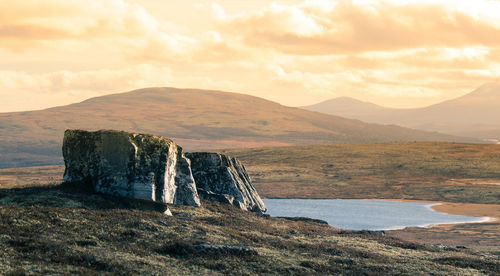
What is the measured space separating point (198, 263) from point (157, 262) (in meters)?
1.80

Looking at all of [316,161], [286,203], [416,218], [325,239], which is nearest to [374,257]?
[325,239]

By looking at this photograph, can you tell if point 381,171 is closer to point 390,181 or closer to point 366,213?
point 390,181

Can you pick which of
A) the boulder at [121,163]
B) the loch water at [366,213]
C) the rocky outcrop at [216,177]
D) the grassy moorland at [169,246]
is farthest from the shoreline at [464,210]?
the boulder at [121,163]

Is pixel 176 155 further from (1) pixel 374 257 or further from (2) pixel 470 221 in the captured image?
(2) pixel 470 221

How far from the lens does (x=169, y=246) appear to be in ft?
86.7

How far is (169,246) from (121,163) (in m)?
10.3

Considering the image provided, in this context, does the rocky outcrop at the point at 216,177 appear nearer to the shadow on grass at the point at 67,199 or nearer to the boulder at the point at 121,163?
the boulder at the point at 121,163

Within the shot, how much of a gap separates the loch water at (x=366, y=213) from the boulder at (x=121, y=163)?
1025 inches

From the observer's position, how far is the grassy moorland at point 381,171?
9956cm

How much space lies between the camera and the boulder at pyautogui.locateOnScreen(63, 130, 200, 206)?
115 feet

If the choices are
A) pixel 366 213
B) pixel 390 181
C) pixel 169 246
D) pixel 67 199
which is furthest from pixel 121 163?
pixel 390 181

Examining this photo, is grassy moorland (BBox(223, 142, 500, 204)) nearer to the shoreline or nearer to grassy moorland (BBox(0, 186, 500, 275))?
the shoreline

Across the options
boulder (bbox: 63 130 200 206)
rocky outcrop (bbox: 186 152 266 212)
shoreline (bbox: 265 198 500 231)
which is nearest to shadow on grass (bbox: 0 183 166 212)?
boulder (bbox: 63 130 200 206)

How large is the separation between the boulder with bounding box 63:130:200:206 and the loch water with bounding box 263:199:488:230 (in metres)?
26.0
